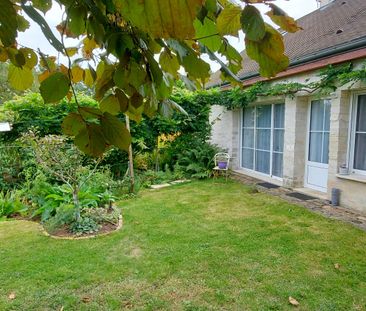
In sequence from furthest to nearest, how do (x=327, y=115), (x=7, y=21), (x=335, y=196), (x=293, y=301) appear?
(x=327, y=115)
(x=335, y=196)
(x=293, y=301)
(x=7, y=21)

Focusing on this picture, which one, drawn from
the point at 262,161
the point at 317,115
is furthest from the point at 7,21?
the point at 262,161

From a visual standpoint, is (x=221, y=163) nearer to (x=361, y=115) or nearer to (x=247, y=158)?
(x=247, y=158)

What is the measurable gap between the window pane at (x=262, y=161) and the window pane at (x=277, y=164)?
0.94 ft

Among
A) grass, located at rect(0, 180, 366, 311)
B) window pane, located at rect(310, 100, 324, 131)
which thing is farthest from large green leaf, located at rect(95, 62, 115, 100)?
window pane, located at rect(310, 100, 324, 131)

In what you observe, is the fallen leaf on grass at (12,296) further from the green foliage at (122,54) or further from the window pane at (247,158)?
the window pane at (247,158)

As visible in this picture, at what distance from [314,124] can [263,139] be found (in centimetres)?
183

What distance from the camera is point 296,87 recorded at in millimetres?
6270

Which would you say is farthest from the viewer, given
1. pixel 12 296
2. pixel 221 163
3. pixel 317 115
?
pixel 221 163

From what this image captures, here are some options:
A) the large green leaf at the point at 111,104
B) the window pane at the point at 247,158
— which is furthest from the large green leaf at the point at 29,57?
the window pane at the point at 247,158

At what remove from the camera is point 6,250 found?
3.91m

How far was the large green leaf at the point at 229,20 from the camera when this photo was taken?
62 centimetres

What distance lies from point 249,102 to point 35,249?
641 cm

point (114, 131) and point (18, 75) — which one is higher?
point (18, 75)

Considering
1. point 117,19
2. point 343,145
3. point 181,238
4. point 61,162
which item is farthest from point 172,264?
point 343,145
